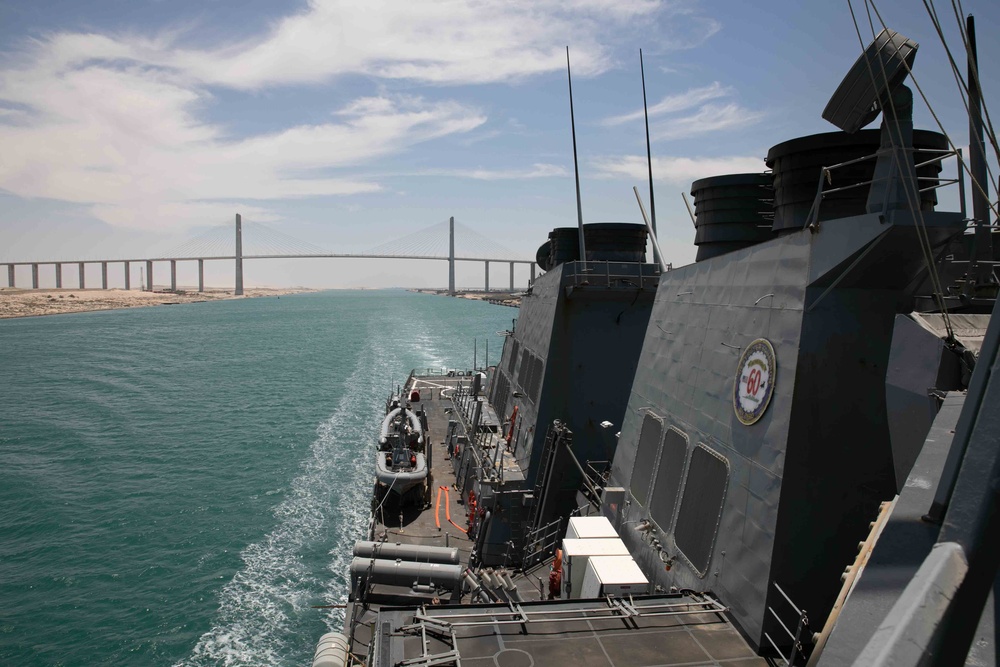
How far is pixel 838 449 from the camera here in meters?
7.24

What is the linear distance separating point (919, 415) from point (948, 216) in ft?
7.56

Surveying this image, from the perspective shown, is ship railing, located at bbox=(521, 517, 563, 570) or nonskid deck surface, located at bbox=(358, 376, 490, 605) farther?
nonskid deck surface, located at bbox=(358, 376, 490, 605)

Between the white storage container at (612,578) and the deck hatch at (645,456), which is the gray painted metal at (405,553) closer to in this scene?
the deck hatch at (645,456)

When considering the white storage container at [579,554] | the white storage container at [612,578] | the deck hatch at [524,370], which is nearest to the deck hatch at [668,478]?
the white storage container at [579,554]

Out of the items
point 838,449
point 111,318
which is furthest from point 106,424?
point 111,318

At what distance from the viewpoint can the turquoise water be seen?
56.9 feet

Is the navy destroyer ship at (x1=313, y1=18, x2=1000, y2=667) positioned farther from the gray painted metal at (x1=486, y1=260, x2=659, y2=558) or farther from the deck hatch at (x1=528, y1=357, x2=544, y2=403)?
the deck hatch at (x1=528, y1=357, x2=544, y2=403)

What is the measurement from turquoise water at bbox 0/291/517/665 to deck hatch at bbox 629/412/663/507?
10.6m

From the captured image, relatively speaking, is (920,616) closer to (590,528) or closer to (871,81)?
(871,81)

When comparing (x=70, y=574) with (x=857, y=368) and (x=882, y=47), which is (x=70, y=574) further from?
(x=882, y=47)

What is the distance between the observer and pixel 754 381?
8.20 meters

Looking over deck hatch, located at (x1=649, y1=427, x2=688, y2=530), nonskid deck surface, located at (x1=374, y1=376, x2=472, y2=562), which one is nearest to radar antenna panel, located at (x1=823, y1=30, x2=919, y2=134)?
deck hatch, located at (x1=649, y1=427, x2=688, y2=530)

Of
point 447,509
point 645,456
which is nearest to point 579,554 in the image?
point 645,456

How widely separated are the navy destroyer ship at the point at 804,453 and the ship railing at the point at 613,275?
17.1 feet
